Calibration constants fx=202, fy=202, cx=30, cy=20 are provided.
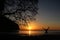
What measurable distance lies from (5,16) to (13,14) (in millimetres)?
870

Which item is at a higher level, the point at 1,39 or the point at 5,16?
the point at 5,16

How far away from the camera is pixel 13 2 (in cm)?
2183

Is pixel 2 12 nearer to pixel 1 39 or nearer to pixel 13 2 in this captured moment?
→ pixel 13 2

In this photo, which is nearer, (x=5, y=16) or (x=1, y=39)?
(x=5, y=16)

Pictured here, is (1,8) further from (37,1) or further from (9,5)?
(37,1)

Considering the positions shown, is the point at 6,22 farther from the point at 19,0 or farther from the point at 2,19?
the point at 19,0

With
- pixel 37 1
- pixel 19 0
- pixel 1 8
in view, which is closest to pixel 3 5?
pixel 1 8

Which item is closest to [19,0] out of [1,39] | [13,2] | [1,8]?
[13,2]

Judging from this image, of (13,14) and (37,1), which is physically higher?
(37,1)

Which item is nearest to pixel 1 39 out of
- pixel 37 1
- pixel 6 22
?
pixel 6 22

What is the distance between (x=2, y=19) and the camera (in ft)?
71.3

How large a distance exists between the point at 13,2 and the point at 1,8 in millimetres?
1515

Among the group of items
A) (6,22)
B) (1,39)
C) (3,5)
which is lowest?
(1,39)

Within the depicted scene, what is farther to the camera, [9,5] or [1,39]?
[1,39]
